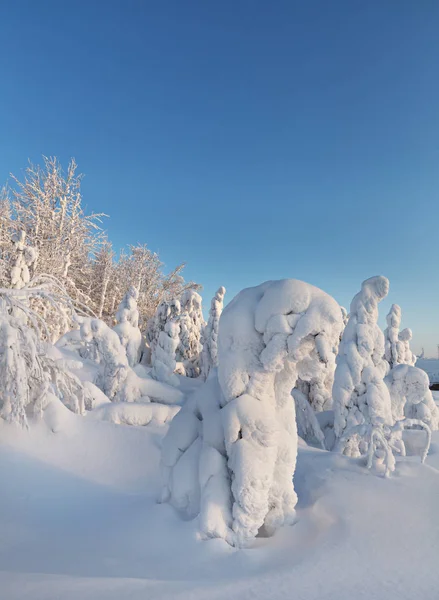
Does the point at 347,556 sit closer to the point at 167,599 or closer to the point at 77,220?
the point at 167,599

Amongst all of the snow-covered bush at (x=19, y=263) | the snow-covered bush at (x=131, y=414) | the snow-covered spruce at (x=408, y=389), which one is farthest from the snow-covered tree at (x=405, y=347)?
the snow-covered bush at (x=19, y=263)

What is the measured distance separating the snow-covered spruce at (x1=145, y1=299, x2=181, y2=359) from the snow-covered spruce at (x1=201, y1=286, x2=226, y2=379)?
203 centimetres

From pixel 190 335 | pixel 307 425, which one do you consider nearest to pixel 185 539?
pixel 307 425

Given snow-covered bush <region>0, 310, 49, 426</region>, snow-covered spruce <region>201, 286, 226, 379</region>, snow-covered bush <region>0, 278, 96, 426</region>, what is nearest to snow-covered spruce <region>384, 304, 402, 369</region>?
snow-covered spruce <region>201, 286, 226, 379</region>

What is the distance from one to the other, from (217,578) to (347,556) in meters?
1.29

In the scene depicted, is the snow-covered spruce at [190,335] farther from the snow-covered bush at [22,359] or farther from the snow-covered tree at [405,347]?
the snow-covered bush at [22,359]

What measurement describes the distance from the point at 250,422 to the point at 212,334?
16.6 meters

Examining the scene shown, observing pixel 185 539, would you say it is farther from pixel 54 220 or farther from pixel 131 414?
pixel 54 220

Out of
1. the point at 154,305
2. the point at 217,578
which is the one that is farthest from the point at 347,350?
the point at 154,305

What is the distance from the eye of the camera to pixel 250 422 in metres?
4.16

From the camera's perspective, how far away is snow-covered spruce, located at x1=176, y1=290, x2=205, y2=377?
23891 millimetres

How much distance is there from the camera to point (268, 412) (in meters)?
4.32

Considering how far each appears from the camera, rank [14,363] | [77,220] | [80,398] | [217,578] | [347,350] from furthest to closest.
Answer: [77,220] < [347,350] < [80,398] < [14,363] < [217,578]

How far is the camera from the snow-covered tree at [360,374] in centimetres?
939
